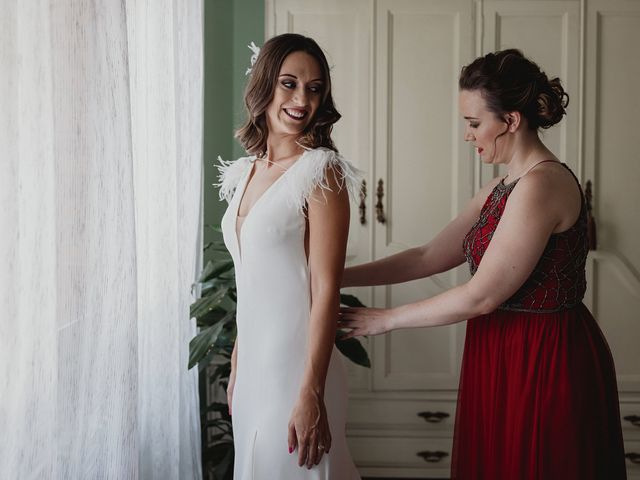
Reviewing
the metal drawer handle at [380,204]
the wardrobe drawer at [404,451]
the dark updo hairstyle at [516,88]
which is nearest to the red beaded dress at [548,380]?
the dark updo hairstyle at [516,88]

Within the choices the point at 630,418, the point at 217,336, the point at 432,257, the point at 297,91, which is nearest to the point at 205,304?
the point at 217,336

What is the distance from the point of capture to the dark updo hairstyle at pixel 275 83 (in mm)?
1309

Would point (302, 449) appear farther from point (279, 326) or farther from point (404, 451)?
point (404, 451)

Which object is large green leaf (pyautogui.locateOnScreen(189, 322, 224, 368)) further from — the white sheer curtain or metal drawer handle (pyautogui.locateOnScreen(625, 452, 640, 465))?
metal drawer handle (pyautogui.locateOnScreen(625, 452, 640, 465))

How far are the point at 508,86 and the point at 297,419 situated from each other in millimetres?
875

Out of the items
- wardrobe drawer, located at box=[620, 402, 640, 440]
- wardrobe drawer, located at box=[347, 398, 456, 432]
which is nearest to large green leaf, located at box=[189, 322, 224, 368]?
wardrobe drawer, located at box=[347, 398, 456, 432]

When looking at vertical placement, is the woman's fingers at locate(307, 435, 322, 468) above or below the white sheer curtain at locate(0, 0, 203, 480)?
below

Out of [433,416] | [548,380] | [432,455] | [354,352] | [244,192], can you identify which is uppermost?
[244,192]

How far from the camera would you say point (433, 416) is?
114 inches

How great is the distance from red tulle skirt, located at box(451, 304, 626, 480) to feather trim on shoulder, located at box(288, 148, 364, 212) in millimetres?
552

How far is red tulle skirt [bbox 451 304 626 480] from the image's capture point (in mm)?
1458

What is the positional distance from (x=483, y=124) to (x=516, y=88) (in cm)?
11

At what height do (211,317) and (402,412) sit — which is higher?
(211,317)

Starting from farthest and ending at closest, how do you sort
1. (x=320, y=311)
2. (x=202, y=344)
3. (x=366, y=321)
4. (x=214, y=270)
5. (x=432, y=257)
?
1. (x=214, y=270)
2. (x=202, y=344)
3. (x=432, y=257)
4. (x=366, y=321)
5. (x=320, y=311)
